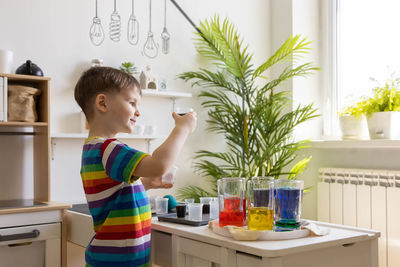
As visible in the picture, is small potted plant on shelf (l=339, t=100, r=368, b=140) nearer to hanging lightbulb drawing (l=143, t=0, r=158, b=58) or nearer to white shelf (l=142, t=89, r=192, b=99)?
white shelf (l=142, t=89, r=192, b=99)

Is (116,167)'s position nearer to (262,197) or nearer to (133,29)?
(262,197)

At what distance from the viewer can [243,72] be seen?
138 inches

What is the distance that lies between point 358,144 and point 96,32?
79.0 inches

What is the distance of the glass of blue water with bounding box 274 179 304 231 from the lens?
157cm

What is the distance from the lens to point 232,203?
167cm

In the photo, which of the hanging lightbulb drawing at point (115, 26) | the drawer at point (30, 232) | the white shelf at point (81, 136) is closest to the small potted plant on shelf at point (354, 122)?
the white shelf at point (81, 136)

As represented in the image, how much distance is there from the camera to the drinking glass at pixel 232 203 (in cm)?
166

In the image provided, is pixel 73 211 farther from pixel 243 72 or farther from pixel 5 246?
pixel 243 72

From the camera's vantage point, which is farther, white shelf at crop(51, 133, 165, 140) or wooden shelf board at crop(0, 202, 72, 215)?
white shelf at crop(51, 133, 165, 140)

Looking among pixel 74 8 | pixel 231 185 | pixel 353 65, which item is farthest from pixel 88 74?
pixel 353 65

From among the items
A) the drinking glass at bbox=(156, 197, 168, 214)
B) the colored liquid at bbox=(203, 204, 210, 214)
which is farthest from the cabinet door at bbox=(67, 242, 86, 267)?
the colored liquid at bbox=(203, 204, 210, 214)

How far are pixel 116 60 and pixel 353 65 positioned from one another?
1.94m

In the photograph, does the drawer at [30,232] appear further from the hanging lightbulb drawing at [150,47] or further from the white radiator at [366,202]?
the white radiator at [366,202]

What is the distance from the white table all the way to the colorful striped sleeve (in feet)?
1.20
